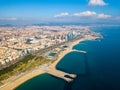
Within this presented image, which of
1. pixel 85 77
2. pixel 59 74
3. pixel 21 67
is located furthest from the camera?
pixel 21 67

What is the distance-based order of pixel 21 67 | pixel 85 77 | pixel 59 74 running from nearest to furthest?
pixel 85 77 < pixel 59 74 < pixel 21 67

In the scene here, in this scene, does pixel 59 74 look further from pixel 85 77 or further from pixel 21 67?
pixel 21 67

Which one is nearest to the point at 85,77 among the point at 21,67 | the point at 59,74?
the point at 59,74

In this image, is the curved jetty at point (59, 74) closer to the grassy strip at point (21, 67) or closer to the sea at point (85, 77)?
the sea at point (85, 77)

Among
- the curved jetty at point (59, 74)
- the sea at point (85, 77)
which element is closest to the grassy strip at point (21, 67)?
the sea at point (85, 77)

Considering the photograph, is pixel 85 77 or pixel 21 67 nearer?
pixel 85 77

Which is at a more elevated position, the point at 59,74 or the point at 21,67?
the point at 21,67

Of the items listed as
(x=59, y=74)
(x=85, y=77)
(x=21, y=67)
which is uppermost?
(x=21, y=67)

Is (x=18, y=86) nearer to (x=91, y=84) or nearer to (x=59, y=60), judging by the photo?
(x=91, y=84)

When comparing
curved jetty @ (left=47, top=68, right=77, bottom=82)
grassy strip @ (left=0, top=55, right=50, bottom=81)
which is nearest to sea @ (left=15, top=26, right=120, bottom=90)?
curved jetty @ (left=47, top=68, right=77, bottom=82)

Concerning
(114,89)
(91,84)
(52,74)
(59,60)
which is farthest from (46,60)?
(114,89)

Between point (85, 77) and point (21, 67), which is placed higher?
point (21, 67)
